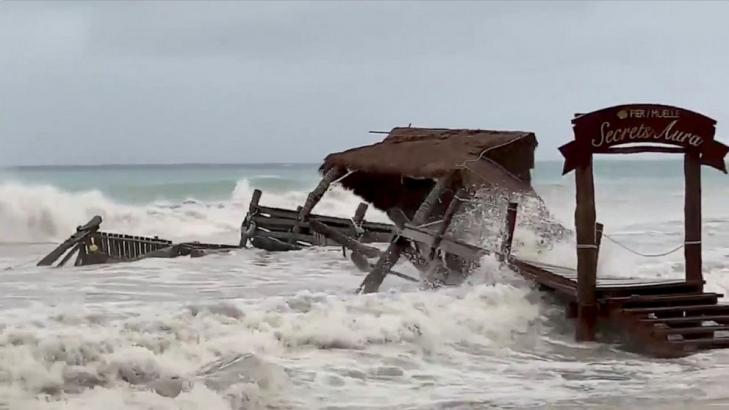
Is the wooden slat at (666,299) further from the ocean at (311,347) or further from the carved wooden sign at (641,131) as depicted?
the carved wooden sign at (641,131)

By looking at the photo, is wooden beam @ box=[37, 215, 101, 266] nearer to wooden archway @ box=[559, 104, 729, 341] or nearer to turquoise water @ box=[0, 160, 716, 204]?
wooden archway @ box=[559, 104, 729, 341]

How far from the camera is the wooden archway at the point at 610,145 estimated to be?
29.8 ft

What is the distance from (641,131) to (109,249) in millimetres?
11210

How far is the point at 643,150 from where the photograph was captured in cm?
931

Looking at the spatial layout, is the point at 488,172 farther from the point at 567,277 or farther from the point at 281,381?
the point at 281,381

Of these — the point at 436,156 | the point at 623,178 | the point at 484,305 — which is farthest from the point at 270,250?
the point at 623,178

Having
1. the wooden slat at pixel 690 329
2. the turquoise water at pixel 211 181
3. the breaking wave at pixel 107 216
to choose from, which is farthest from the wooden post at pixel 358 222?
the turquoise water at pixel 211 181

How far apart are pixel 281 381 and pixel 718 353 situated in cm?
423

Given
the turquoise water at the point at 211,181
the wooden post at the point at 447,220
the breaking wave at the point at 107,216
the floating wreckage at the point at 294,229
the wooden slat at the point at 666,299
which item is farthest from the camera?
the turquoise water at the point at 211,181

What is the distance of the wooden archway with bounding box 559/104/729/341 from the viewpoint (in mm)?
9094

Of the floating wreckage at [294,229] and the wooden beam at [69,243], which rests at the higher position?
the floating wreckage at [294,229]

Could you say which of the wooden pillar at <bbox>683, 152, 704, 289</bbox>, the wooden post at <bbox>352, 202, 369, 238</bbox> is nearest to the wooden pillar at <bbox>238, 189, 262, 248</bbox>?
the wooden post at <bbox>352, 202, 369, 238</bbox>

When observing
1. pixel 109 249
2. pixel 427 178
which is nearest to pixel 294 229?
pixel 109 249

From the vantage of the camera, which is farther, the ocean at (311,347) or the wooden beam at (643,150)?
the wooden beam at (643,150)
